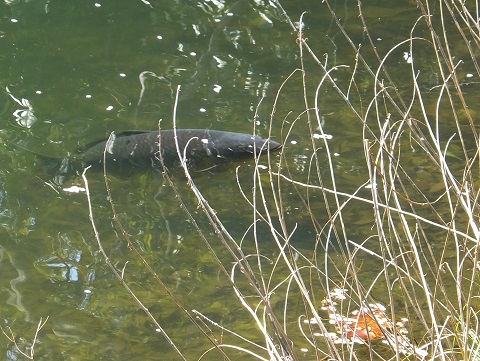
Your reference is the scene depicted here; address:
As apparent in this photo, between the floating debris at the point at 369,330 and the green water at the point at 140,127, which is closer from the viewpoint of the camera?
the floating debris at the point at 369,330

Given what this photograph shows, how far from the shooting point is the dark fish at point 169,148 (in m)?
5.02

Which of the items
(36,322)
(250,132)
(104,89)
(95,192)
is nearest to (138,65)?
(104,89)

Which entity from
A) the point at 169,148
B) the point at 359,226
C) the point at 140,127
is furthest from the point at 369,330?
the point at 140,127

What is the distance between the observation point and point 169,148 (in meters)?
5.07

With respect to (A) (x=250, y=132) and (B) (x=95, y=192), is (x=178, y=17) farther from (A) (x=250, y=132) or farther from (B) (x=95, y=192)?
(B) (x=95, y=192)

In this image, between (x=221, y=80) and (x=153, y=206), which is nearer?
(x=153, y=206)

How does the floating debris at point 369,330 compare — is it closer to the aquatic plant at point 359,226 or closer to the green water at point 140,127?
the aquatic plant at point 359,226

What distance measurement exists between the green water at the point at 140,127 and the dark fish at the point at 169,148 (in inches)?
4.6

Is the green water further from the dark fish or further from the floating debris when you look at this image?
the floating debris

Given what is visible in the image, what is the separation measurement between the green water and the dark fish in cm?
12

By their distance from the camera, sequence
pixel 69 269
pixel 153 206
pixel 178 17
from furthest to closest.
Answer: pixel 178 17 → pixel 153 206 → pixel 69 269

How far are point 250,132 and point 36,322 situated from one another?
7.61 ft

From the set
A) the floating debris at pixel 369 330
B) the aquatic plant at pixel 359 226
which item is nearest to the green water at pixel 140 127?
the aquatic plant at pixel 359 226

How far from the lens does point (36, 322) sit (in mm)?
3883
